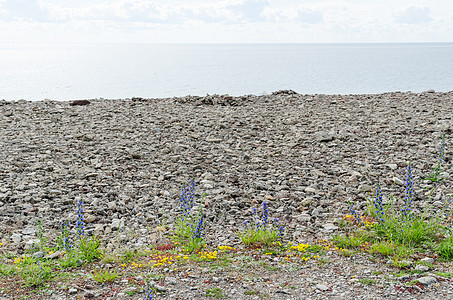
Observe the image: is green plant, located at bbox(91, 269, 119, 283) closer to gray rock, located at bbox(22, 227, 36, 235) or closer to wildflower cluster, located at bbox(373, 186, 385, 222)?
gray rock, located at bbox(22, 227, 36, 235)

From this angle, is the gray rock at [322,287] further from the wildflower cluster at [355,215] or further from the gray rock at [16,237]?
the gray rock at [16,237]

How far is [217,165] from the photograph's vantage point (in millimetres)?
8805

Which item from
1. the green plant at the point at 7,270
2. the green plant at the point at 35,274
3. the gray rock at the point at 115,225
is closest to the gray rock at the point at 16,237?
the green plant at the point at 7,270

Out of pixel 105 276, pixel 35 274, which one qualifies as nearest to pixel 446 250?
pixel 105 276

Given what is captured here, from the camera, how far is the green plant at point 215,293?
4.44 meters

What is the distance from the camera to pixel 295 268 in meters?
5.04

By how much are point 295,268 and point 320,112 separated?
9.03m

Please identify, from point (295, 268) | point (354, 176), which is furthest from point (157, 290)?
point (354, 176)

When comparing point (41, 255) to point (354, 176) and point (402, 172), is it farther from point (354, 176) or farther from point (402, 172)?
point (402, 172)

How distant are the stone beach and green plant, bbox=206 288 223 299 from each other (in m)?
0.21

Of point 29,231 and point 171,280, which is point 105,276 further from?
point 29,231

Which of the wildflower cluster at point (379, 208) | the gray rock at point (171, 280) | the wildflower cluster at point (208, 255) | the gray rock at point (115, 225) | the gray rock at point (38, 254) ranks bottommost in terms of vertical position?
the gray rock at point (171, 280)

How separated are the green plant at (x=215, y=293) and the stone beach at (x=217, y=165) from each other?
21cm

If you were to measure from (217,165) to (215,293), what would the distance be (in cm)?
449
